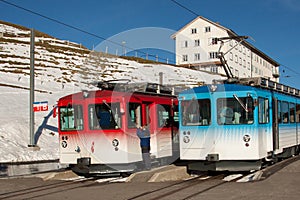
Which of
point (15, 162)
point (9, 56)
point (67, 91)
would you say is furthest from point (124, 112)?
point (9, 56)

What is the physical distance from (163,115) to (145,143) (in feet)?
7.86

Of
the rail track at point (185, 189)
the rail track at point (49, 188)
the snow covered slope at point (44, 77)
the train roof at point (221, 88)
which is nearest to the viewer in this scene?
the rail track at point (185, 189)

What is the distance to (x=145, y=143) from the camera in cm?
1465

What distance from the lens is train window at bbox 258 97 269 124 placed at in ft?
44.0

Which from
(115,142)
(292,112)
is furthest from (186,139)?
(292,112)

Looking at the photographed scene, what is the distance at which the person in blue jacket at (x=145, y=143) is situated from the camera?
47.6 ft

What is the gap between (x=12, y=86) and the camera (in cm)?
3962

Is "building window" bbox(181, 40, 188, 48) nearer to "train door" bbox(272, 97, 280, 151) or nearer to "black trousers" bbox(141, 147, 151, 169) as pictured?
"train door" bbox(272, 97, 280, 151)

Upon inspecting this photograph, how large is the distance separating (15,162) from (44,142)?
159 inches

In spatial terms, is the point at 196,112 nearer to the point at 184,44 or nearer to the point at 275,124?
the point at 275,124

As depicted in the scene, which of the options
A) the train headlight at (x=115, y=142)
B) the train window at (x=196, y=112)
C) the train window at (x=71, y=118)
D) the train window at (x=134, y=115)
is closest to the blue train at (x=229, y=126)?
the train window at (x=196, y=112)

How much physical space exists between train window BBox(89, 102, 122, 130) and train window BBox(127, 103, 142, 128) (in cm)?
45

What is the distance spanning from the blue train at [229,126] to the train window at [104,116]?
211cm

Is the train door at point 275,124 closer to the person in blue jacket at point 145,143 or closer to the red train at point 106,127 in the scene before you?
the red train at point 106,127
